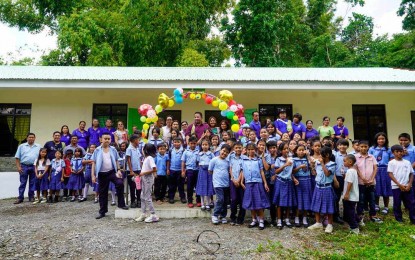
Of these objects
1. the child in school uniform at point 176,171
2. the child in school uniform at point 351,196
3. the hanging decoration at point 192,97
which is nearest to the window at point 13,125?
the hanging decoration at point 192,97

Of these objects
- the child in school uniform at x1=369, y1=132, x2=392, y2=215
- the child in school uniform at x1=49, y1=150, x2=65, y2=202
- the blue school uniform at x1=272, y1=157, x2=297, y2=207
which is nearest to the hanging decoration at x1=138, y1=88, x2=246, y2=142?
the blue school uniform at x1=272, y1=157, x2=297, y2=207

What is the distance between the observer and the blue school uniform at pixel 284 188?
5.03 m

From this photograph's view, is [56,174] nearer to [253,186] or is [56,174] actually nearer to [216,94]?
[253,186]

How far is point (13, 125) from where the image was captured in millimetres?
9812

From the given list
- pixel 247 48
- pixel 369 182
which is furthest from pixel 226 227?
pixel 247 48

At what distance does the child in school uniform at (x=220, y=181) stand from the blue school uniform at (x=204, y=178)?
0.38 metres

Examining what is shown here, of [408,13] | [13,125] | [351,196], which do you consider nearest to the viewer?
[351,196]

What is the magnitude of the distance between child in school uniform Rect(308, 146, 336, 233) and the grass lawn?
26 centimetres

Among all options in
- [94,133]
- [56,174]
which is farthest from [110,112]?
[56,174]

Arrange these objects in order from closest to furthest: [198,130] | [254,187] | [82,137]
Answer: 1. [254,187]
2. [198,130]
3. [82,137]

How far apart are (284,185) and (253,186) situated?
0.50 metres

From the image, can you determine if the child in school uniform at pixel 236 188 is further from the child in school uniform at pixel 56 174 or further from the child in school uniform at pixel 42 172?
the child in school uniform at pixel 42 172

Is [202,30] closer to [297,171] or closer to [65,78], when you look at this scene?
[65,78]

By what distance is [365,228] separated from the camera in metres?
5.02
